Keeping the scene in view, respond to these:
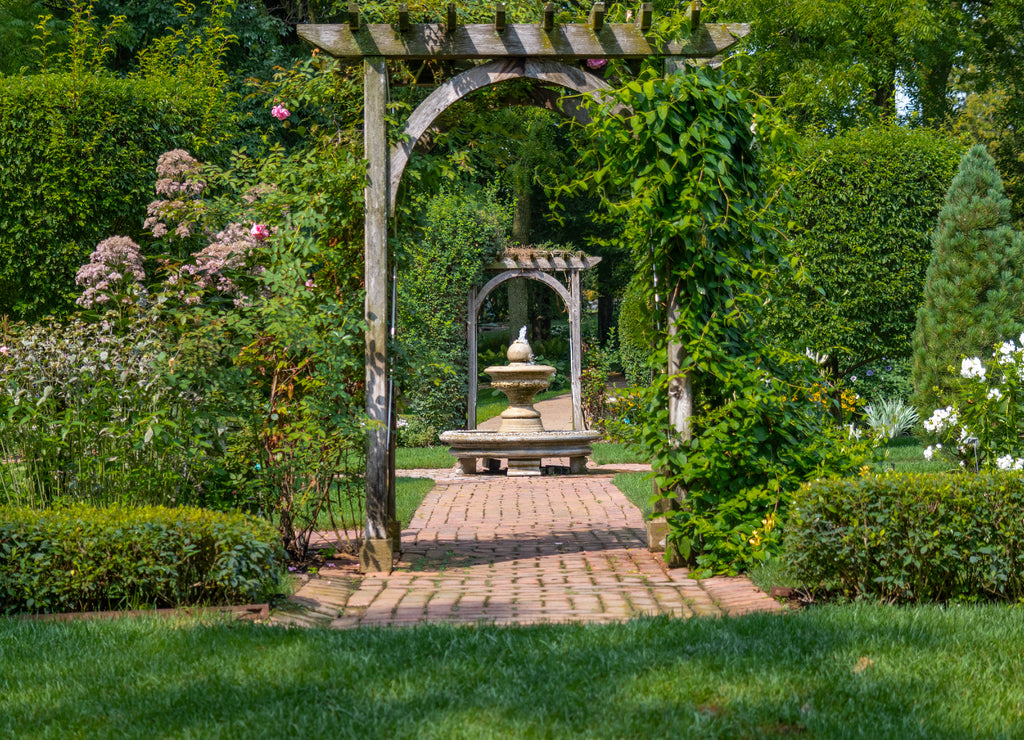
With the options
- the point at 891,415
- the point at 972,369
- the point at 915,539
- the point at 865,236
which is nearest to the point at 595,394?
the point at 891,415

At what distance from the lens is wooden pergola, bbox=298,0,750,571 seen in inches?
250

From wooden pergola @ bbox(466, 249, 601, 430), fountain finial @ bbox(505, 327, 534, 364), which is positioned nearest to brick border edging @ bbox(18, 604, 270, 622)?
fountain finial @ bbox(505, 327, 534, 364)

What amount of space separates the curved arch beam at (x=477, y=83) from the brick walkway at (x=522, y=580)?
241 cm

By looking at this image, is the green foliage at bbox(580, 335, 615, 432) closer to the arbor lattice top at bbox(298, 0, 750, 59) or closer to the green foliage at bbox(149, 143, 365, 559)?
the green foliage at bbox(149, 143, 365, 559)

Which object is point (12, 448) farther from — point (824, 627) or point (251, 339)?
point (824, 627)

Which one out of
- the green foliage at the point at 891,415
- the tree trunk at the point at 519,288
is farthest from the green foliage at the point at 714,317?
the tree trunk at the point at 519,288

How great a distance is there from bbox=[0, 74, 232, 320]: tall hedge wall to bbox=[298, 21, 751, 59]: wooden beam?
465cm

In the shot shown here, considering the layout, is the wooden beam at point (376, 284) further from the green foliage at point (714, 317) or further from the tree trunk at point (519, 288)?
the tree trunk at point (519, 288)

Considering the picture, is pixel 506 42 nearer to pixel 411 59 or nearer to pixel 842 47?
pixel 411 59

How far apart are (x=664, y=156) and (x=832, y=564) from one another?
260cm

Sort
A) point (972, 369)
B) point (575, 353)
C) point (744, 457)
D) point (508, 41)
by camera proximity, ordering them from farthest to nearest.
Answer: point (575, 353), point (972, 369), point (508, 41), point (744, 457)

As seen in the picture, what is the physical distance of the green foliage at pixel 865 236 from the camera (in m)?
13.3

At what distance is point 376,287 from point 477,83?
1469 mm

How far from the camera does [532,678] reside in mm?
3510
